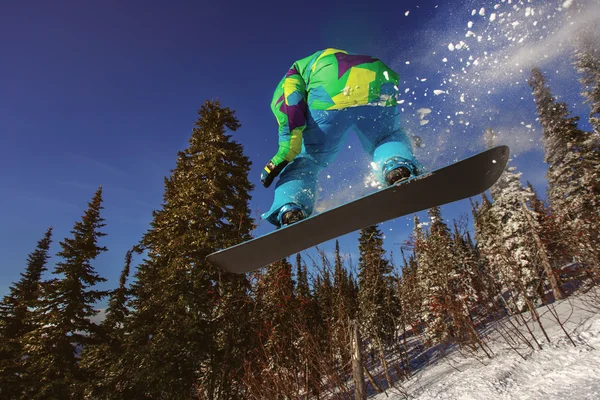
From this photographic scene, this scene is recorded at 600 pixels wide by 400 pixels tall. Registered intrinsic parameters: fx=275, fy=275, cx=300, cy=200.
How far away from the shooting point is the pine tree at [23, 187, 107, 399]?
10219 mm

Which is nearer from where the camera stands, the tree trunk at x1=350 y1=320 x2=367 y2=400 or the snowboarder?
the snowboarder

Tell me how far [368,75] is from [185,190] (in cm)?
801

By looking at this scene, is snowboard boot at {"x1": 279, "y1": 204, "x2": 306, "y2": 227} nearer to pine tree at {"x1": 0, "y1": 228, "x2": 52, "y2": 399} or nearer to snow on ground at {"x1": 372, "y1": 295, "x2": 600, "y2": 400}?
snow on ground at {"x1": 372, "y1": 295, "x2": 600, "y2": 400}

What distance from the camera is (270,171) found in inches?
104

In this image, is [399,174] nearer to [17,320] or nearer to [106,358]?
[106,358]

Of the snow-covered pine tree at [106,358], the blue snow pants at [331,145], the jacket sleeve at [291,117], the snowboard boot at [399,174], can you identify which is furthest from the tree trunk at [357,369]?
the snow-covered pine tree at [106,358]

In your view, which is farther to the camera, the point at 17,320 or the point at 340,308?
the point at 17,320

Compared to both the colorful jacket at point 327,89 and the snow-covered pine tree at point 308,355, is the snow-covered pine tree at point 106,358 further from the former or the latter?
the colorful jacket at point 327,89

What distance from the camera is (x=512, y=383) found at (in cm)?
294

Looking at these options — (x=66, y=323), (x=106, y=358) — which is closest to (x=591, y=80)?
(x=106, y=358)

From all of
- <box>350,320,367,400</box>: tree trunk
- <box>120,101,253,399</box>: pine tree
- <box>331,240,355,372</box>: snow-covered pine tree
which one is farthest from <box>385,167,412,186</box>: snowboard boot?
<box>120,101,253,399</box>: pine tree

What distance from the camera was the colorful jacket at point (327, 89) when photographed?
7.55 ft

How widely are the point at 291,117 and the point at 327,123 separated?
33 cm

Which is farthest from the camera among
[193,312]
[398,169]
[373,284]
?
[373,284]
